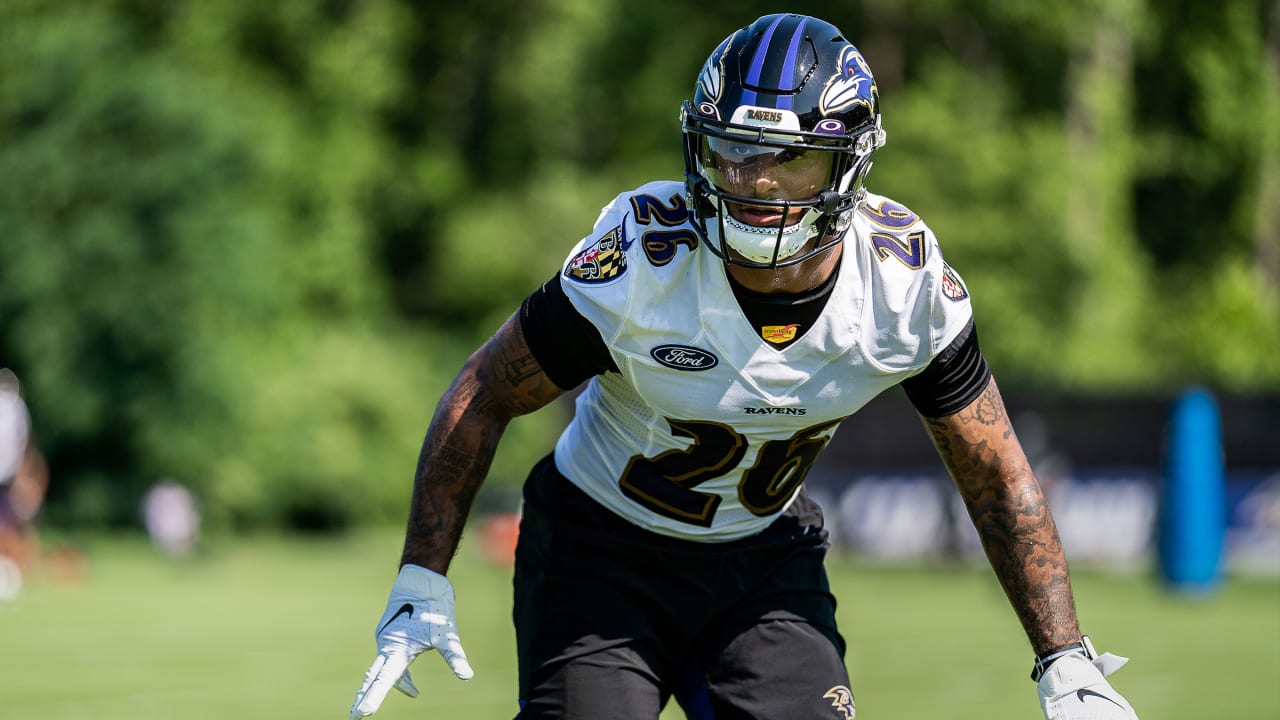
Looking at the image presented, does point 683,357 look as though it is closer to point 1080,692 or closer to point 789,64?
point 789,64

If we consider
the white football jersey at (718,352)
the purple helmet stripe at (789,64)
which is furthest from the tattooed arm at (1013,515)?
the purple helmet stripe at (789,64)

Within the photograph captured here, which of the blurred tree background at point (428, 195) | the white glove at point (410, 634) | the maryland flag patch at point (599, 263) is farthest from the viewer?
the blurred tree background at point (428, 195)

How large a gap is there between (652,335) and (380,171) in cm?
3020

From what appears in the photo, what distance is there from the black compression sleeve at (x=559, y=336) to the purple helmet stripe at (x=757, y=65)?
61 cm

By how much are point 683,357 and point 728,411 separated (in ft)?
0.58

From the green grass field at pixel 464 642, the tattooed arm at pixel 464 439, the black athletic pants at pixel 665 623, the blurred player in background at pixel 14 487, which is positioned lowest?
the black athletic pants at pixel 665 623

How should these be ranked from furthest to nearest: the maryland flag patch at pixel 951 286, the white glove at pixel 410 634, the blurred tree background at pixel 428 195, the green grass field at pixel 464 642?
1. the blurred tree background at pixel 428 195
2. the green grass field at pixel 464 642
3. the maryland flag patch at pixel 951 286
4. the white glove at pixel 410 634

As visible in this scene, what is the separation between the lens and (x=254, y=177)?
2422 cm

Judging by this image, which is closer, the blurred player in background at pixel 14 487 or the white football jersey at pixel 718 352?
the white football jersey at pixel 718 352

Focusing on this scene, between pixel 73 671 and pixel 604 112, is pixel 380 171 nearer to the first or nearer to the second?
pixel 604 112

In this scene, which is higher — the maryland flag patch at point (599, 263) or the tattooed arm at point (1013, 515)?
the maryland flag patch at point (599, 263)

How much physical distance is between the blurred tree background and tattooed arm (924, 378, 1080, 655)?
19.2 meters

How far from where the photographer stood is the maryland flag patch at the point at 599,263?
3.92m

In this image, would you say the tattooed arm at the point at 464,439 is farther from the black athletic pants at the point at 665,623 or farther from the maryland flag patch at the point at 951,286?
the maryland flag patch at the point at 951,286
